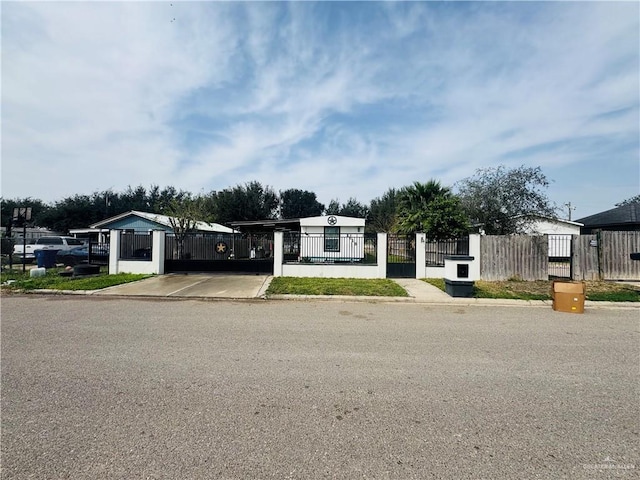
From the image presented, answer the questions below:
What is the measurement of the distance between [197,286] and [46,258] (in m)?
10.7

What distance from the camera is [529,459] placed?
2557 mm

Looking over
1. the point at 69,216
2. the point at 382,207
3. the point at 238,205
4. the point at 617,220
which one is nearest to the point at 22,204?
the point at 69,216

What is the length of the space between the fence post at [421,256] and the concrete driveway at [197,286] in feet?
20.7

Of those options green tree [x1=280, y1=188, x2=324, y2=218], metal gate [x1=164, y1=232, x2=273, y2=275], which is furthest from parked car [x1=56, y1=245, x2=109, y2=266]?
green tree [x1=280, y1=188, x2=324, y2=218]

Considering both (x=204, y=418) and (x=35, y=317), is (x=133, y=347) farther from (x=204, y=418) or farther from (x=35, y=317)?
(x=35, y=317)

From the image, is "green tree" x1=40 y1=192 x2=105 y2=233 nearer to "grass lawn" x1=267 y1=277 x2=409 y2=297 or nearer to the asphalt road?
"grass lawn" x1=267 y1=277 x2=409 y2=297

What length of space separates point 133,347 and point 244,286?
6.82m

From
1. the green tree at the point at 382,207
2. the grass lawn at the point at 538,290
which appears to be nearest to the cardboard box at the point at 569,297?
the grass lawn at the point at 538,290

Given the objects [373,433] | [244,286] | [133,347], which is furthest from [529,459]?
[244,286]

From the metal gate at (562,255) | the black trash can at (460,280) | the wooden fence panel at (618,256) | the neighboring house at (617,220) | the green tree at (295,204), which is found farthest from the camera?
the green tree at (295,204)

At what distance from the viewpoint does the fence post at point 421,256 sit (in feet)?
46.0

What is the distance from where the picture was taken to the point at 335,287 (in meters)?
11.5

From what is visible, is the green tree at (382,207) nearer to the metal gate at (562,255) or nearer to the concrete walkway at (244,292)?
the metal gate at (562,255)

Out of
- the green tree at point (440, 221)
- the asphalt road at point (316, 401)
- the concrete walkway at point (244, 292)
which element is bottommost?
the asphalt road at point (316, 401)
